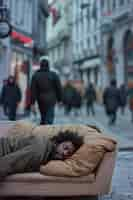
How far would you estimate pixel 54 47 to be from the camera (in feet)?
297

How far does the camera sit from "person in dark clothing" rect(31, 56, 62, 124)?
10.7 meters

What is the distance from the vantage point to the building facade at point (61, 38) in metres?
75.2

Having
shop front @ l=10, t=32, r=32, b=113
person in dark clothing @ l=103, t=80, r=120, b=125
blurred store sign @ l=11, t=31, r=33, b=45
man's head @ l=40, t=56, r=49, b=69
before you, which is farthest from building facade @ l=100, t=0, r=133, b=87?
man's head @ l=40, t=56, r=49, b=69

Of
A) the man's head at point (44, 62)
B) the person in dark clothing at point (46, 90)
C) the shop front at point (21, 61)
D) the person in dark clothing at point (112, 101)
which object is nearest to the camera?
the man's head at point (44, 62)

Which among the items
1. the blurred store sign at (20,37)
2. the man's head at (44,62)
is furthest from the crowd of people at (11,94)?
the blurred store sign at (20,37)

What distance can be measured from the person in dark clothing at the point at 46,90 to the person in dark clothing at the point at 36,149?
547cm

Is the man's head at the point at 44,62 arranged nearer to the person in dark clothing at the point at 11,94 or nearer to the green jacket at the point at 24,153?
the green jacket at the point at 24,153

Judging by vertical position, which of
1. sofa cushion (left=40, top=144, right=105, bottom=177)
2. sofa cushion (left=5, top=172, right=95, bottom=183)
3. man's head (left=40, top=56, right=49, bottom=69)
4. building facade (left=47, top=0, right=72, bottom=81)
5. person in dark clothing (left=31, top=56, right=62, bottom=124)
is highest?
sofa cushion (left=40, top=144, right=105, bottom=177)

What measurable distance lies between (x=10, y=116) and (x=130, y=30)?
2464 centimetres

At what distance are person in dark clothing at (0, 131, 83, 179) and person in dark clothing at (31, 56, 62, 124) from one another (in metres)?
5.47

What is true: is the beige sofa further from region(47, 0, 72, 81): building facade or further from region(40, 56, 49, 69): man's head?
region(47, 0, 72, 81): building facade

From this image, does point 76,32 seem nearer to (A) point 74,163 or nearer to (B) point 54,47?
(B) point 54,47

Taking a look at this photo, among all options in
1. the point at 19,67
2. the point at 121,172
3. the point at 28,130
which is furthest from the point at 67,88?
the point at 28,130

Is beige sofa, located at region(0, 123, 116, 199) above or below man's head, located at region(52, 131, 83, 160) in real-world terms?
below
